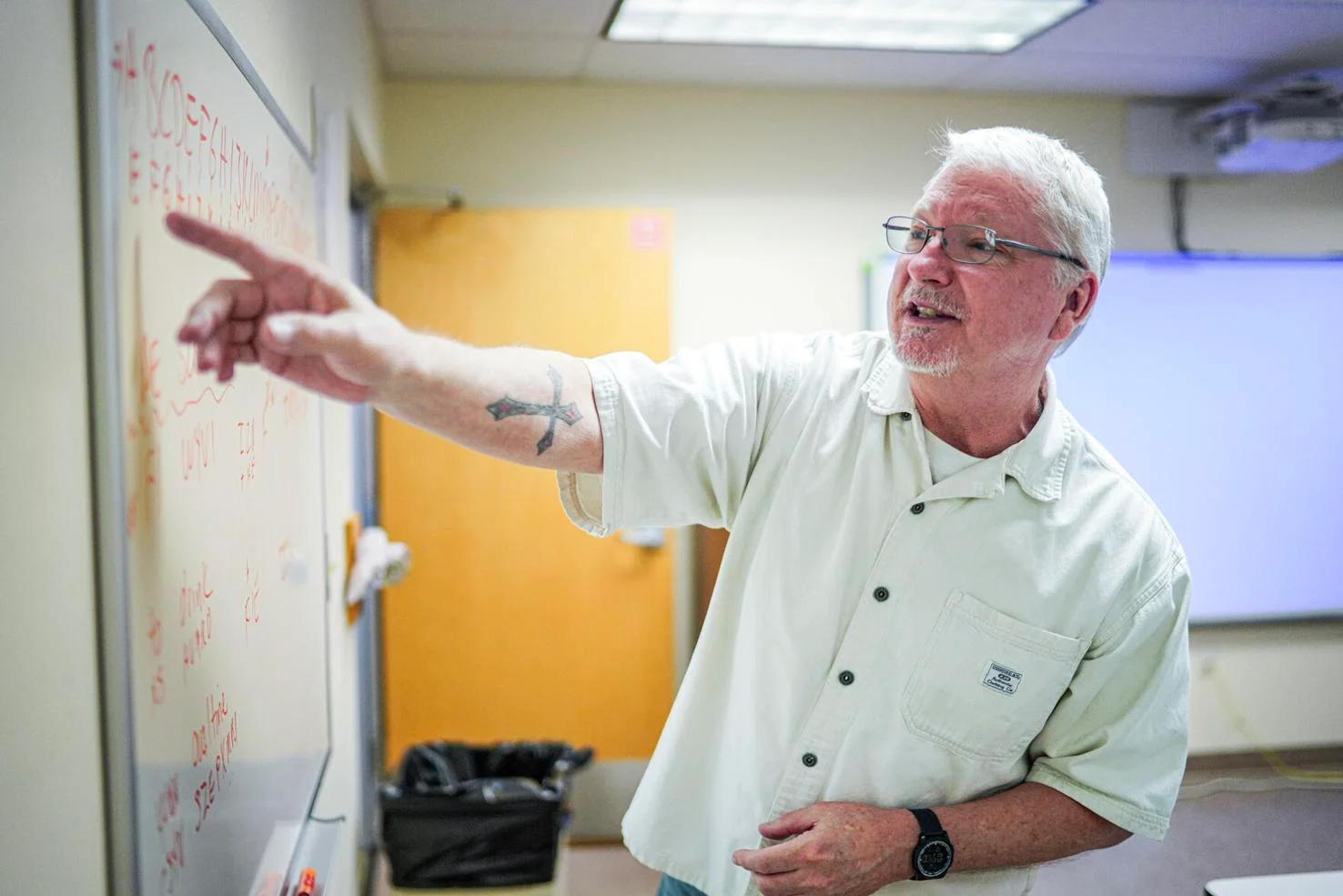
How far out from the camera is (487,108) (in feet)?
9.93

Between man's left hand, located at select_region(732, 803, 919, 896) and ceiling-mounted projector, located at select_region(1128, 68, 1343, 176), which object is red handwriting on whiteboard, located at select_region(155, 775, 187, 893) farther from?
ceiling-mounted projector, located at select_region(1128, 68, 1343, 176)

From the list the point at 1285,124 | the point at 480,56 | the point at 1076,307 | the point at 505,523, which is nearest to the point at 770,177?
the point at 480,56

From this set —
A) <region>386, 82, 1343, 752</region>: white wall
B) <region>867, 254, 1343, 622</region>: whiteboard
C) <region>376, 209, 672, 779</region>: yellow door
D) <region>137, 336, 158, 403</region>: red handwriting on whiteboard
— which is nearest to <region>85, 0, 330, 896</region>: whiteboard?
<region>137, 336, 158, 403</region>: red handwriting on whiteboard

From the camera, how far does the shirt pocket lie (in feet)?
3.77

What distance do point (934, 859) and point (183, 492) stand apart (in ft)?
2.96

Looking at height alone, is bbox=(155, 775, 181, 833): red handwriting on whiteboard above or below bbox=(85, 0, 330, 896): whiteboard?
below

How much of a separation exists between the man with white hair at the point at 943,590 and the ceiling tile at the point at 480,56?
1.81 meters

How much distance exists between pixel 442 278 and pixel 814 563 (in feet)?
6.77

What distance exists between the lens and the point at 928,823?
1128mm

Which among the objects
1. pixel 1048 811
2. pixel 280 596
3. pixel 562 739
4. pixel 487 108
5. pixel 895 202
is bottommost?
pixel 562 739

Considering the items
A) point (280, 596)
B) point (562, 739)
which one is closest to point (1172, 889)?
point (562, 739)

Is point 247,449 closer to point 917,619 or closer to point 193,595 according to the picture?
point 193,595

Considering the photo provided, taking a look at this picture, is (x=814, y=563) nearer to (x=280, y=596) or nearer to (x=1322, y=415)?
(x=280, y=596)

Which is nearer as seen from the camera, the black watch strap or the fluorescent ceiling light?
the black watch strap
